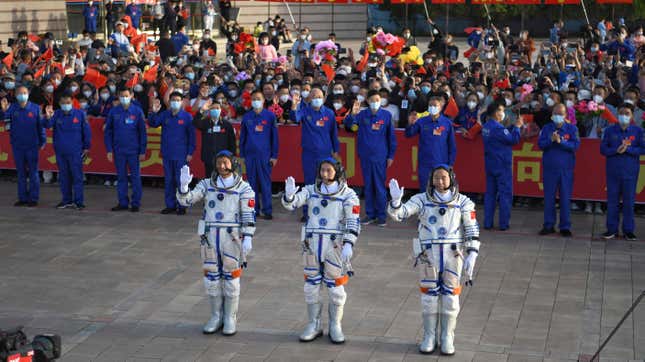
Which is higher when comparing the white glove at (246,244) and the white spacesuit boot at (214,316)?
the white glove at (246,244)

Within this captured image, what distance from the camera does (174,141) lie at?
1805cm

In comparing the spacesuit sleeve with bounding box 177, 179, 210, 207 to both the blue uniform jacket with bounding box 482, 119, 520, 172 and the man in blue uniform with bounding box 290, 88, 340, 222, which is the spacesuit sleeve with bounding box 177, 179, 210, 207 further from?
the blue uniform jacket with bounding box 482, 119, 520, 172

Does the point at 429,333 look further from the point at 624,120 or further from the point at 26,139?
the point at 26,139

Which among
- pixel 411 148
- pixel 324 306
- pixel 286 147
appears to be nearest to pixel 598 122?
pixel 411 148

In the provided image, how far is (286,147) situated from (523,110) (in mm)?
3891

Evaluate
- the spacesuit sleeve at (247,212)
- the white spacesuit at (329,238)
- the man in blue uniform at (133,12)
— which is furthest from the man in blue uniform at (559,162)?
the man in blue uniform at (133,12)

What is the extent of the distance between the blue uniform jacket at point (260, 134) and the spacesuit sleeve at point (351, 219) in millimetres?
6083

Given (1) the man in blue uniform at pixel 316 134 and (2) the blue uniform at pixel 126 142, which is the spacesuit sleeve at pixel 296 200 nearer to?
(1) the man in blue uniform at pixel 316 134

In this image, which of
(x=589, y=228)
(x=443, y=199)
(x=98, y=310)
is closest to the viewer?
(x=443, y=199)

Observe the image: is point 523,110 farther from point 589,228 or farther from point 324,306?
point 324,306

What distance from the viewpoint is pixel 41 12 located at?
38.8 m

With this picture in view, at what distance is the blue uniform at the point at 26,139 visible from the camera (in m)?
18.7

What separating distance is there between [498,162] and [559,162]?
87 cm

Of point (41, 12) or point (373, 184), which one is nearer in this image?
point (373, 184)
